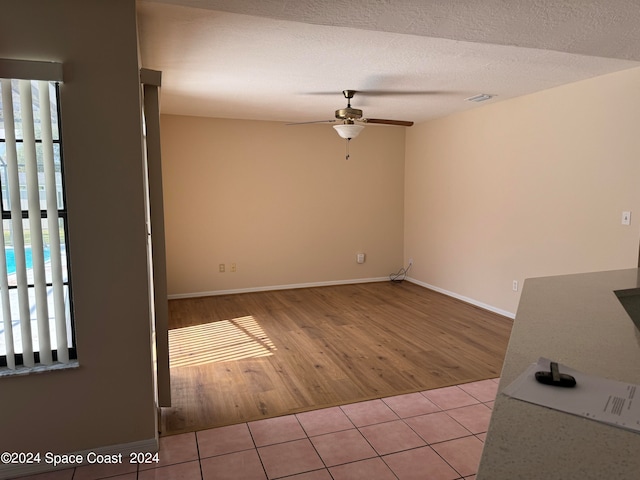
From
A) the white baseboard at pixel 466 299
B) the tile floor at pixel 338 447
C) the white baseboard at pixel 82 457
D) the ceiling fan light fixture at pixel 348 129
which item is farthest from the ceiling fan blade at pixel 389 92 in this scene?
the white baseboard at pixel 82 457

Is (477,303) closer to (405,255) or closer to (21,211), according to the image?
(405,255)

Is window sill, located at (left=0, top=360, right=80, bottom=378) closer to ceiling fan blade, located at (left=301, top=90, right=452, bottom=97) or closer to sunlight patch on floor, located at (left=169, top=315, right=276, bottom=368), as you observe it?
sunlight patch on floor, located at (left=169, top=315, right=276, bottom=368)

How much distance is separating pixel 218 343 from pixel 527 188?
3.38m

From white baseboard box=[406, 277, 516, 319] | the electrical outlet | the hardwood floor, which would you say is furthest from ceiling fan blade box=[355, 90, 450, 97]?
white baseboard box=[406, 277, 516, 319]

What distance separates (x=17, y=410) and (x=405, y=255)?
17.5 ft

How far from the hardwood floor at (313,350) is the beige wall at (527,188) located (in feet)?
1.98

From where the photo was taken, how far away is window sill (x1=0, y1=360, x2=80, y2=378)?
2029mm

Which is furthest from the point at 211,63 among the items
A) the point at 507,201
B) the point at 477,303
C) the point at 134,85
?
the point at 477,303

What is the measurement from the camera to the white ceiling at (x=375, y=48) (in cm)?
201

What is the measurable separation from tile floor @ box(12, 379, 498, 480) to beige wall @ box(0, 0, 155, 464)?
0.76 feet

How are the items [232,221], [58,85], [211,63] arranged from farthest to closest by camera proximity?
[232,221] → [211,63] → [58,85]

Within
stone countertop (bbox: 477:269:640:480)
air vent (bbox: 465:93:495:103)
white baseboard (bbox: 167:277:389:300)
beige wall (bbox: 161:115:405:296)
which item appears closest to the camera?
stone countertop (bbox: 477:269:640:480)

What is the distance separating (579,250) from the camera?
151 inches

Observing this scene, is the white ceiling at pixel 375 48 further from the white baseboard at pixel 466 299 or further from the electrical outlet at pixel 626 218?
the white baseboard at pixel 466 299
